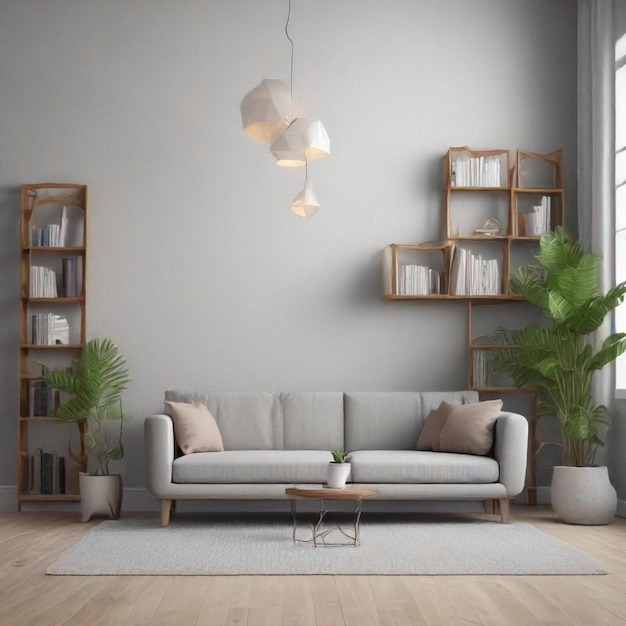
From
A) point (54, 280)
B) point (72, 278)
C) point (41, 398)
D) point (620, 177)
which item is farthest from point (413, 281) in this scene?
point (41, 398)

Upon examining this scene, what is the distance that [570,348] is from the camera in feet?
20.2

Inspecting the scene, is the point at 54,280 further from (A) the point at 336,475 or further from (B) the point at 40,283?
(A) the point at 336,475

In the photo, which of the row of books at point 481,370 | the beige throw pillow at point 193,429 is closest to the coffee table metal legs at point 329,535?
the beige throw pillow at point 193,429

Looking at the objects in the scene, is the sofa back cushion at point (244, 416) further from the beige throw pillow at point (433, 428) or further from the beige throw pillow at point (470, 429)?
the beige throw pillow at point (470, 429)

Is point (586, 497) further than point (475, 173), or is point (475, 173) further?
point (475, 173)

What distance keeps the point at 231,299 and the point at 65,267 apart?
120 cm

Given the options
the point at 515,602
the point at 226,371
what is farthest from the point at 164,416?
the point at 515,602

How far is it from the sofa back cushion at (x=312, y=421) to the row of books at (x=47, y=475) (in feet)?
5.35

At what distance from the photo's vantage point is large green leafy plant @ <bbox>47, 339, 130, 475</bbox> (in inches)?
247

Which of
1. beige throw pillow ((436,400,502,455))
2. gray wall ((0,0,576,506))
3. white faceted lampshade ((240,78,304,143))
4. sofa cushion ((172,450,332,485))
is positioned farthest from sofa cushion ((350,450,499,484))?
white faceted lampshade ((240,78,304,143))

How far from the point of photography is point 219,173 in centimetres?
689

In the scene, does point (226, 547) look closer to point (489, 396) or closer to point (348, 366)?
point (348, 366)

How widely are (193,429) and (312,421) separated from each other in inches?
34.5

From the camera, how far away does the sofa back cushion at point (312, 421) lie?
6.34 meters
